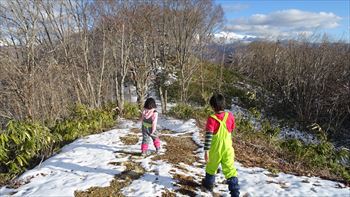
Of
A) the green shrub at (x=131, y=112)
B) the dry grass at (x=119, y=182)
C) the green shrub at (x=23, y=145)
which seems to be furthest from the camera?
the green shrub at (x=131, y=112)

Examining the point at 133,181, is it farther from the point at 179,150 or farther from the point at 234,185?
the point at 179,150

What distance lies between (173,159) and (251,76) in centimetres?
3018

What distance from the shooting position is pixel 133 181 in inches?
231

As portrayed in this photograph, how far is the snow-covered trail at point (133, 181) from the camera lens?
18.2 ft

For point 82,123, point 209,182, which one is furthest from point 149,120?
point 82,123

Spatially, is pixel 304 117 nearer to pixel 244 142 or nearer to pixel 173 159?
pixel 244 142

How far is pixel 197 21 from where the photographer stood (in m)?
18.0

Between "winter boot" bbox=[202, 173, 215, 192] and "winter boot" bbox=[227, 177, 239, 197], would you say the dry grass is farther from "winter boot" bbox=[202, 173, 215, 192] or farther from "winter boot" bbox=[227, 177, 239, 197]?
"winter boot" bbox=[227, 177, 239, 197]

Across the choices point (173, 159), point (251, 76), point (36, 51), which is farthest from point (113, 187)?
point (251, 76)

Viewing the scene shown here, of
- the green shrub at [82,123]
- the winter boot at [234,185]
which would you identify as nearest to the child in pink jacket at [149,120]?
the winter boot at [234,185]

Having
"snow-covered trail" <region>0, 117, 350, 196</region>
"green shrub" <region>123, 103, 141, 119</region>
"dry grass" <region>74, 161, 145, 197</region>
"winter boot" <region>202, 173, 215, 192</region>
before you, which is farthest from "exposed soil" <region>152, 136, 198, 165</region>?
"green shrub" <region>123, 103, 141, 119</region>

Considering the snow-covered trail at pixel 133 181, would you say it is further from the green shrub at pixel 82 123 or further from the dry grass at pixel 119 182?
the green shrub at pixel 82 123

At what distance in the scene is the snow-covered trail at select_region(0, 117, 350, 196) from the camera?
5555 millimetres

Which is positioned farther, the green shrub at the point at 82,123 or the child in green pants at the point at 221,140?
the green shrub at the point at 82,123
